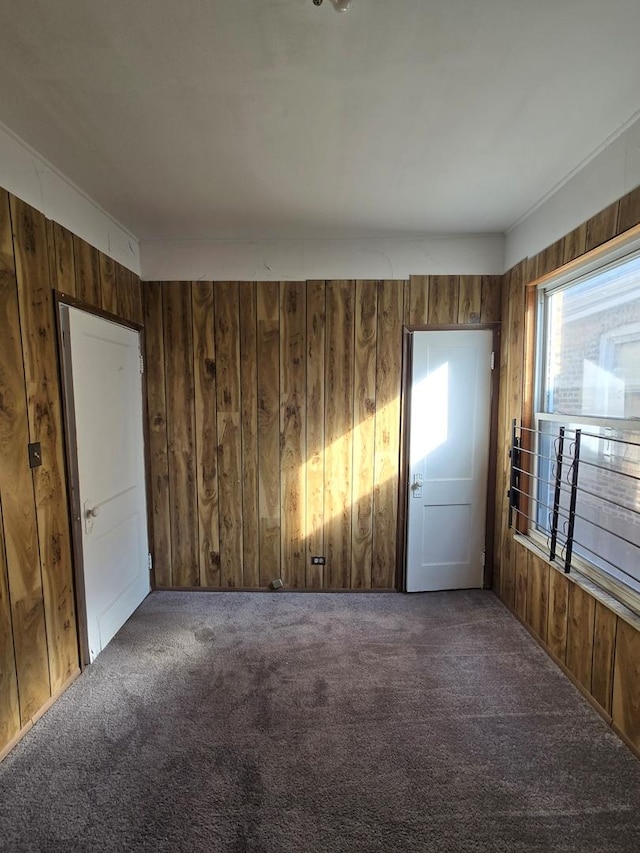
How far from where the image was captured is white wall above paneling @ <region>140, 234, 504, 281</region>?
8.84ft

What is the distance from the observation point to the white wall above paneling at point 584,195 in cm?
158

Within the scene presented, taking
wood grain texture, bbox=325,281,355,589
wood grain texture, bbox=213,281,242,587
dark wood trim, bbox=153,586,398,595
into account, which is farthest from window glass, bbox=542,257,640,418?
wood grain texture, bbox=213,281,242,587

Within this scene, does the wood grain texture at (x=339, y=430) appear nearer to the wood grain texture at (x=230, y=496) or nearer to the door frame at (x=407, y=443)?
the door frame at (x=407, y=443)

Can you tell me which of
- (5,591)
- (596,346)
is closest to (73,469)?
(5,591)

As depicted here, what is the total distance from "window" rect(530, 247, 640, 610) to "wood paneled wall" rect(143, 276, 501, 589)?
647mm

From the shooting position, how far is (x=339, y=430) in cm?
278

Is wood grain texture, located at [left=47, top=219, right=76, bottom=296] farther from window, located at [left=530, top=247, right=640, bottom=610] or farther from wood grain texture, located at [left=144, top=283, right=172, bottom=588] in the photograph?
window, located at [left=530, top=247, right=640, bottom=610]

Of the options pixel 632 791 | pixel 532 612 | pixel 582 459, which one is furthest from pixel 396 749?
pixel 582 459

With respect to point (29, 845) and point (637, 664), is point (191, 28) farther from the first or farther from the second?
point (637, 664)

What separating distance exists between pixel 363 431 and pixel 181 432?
1384 millimetres

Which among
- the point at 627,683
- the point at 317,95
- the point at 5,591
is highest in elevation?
the point at 317,95

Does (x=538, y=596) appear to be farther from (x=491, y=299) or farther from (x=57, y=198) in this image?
(x=57, y=198)

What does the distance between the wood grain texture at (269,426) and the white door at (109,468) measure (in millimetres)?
884

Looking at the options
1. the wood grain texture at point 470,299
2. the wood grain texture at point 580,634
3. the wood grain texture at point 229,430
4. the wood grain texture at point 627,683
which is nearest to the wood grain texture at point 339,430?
the wood grain texture at point 229,430
